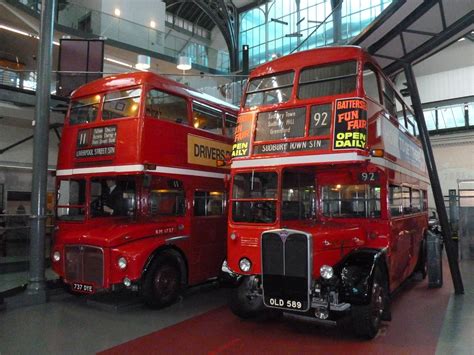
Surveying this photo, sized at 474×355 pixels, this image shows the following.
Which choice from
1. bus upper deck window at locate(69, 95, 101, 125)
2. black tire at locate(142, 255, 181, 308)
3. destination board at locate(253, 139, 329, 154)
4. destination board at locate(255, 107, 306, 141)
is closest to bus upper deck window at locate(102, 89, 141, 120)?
bus upper deck window at locate(69, 95, 101, 125)

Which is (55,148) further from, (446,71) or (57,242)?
(446,71)

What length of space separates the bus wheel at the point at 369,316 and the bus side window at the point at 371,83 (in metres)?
2.56

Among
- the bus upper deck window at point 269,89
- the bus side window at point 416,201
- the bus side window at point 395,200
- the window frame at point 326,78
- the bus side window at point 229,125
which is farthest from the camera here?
the bus side window at point 229,125

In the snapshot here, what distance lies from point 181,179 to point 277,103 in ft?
8.86

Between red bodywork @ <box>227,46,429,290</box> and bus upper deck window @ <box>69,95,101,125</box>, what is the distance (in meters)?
2.98

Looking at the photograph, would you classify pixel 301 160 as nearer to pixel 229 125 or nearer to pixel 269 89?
pixel 269 89

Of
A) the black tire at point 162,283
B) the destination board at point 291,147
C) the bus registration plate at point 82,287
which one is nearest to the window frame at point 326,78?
the destination board at point 291,147

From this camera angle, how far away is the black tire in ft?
23.0

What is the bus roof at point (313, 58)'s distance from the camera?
596cm

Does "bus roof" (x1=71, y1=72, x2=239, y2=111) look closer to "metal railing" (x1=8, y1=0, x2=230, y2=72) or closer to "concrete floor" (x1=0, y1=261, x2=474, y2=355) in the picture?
"concrete floor" (x1=0, y1=261, x2=474, y2=355)

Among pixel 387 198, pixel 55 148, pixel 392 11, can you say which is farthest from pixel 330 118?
pixel 55 148

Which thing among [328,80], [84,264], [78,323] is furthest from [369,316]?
[84,264]

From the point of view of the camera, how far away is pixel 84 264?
23.0ft

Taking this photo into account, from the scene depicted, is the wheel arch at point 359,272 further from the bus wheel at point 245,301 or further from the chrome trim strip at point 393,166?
the bus wheel at point 245,301
